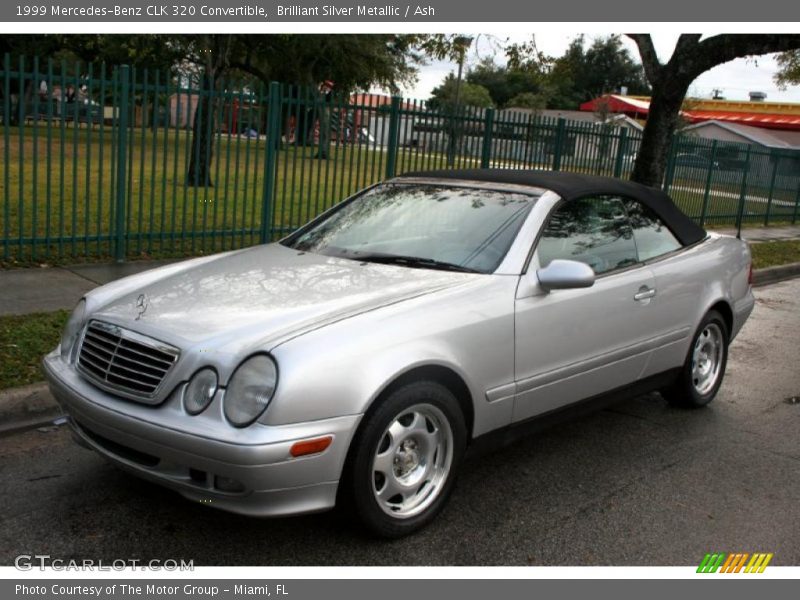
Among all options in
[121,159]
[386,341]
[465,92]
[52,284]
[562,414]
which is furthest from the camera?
[465,92]

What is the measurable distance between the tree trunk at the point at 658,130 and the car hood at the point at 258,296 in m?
8.48

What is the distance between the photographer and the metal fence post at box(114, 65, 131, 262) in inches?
340

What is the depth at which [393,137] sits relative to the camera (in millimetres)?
11156

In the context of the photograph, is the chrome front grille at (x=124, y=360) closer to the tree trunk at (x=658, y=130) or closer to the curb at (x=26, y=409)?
the curb at (x=26, y=409)

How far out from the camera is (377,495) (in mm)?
3414

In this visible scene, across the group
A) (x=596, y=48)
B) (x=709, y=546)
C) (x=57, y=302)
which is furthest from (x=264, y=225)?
(x=596, y=48)

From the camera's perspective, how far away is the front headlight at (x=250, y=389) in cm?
306

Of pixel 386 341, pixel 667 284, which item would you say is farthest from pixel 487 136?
pixel 386 341

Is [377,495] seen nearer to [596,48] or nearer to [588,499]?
[588,499]

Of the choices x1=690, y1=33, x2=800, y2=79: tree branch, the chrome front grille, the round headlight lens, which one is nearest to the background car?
x1=690, y1=33, x2=800, y2=79: tree branch

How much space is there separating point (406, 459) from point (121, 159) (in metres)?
6.46

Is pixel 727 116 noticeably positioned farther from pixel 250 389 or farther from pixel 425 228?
pixel 250 389

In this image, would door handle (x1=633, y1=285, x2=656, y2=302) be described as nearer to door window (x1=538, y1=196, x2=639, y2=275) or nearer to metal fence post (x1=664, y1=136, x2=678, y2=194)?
door window (x1=538, y1=196, x2=639, y2=275)

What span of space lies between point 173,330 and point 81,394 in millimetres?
519
